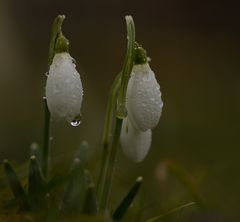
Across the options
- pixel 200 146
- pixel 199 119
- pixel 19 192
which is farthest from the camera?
pixel 199 119

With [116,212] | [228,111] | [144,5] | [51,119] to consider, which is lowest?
[144,5]

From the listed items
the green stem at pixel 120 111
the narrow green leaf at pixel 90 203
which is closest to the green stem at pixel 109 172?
the green stem at pixel 120 111

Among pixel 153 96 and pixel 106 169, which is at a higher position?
pixel 153 96

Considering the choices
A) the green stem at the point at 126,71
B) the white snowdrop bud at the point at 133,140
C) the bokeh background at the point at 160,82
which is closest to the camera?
the green stem at the point at 126,71

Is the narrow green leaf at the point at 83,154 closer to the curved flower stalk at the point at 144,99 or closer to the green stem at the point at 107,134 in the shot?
the green stem at the point at 107,134

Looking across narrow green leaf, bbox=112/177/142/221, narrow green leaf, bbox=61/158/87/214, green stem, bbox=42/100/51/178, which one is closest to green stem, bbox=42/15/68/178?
green stem, bbox=42/100/51/178

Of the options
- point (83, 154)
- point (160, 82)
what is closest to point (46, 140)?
point (83, 154)

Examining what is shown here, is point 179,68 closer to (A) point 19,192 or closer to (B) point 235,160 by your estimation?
(B) point 235,160

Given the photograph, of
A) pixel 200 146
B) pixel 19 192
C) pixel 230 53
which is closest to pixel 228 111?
pixel 200 146
